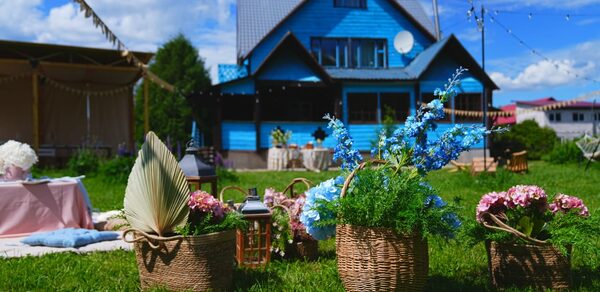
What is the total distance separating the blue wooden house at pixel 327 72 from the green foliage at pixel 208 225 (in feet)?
57.0

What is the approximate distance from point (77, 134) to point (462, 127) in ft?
59.1

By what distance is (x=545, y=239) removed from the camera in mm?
4004

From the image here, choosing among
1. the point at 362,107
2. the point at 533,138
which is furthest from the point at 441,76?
the point at 533,138

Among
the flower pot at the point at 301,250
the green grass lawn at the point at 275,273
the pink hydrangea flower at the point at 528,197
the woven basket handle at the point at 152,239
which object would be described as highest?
the pink hydrangea flower at the point at 528,197

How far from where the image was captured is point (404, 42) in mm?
23938

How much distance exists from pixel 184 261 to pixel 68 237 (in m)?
3.14

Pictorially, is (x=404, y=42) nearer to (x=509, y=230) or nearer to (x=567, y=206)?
(x=567, y=206)

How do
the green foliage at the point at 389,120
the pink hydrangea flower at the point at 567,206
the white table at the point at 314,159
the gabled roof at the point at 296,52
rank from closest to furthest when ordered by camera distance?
the pink hydrangea flower at the point at 567,206 → the white table at the point at 314,159 → the green foliage at the point at 389,120 → the gabled roof at the point at 296,52

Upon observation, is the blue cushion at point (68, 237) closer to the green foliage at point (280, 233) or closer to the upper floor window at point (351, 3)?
the green foliage at point (280, 233)

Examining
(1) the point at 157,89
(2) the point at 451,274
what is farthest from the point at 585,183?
(1) the point at 157,89

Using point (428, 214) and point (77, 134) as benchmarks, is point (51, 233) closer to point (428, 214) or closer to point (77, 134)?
point (428, 214)

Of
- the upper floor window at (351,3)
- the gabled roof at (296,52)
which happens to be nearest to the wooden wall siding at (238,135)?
the gabled roof at (296,52)

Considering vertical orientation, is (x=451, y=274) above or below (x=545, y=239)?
below

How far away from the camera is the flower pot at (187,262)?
3.88 meters
